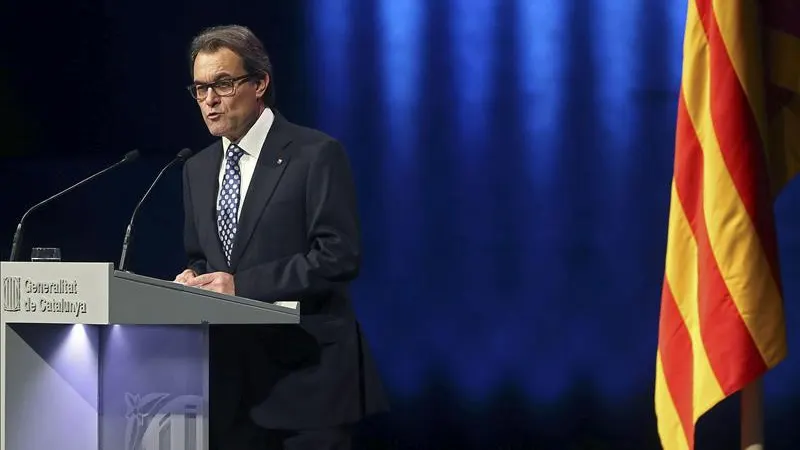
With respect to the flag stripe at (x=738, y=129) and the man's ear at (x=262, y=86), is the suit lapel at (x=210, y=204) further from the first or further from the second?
the flag stripe at (x=738, y=129)

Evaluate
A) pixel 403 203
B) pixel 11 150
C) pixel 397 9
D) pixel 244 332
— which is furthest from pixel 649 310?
pixel 11 150

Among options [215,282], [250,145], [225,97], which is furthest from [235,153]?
[215,282]

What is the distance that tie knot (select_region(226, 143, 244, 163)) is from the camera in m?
3.59

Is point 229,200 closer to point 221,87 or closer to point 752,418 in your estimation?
point 221,87

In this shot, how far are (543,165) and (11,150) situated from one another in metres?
2.16

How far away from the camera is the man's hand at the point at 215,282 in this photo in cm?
320

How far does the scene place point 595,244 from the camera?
15.4 feet

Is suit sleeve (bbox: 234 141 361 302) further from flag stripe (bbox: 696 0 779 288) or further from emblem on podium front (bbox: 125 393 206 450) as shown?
flag stripe (bbox: 696 0 779 288)

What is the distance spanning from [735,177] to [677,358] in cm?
43

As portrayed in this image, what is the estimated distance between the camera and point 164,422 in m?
2.79

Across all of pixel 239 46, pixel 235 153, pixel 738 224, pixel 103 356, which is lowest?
pixel 103 356

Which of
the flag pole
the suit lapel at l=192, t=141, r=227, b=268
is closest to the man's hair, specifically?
the suit lapel at l=192, t=141, r=227, b=268

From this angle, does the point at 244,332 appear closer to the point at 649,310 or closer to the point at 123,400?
the point at 123,400

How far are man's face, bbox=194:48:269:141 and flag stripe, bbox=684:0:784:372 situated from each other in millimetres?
1390
